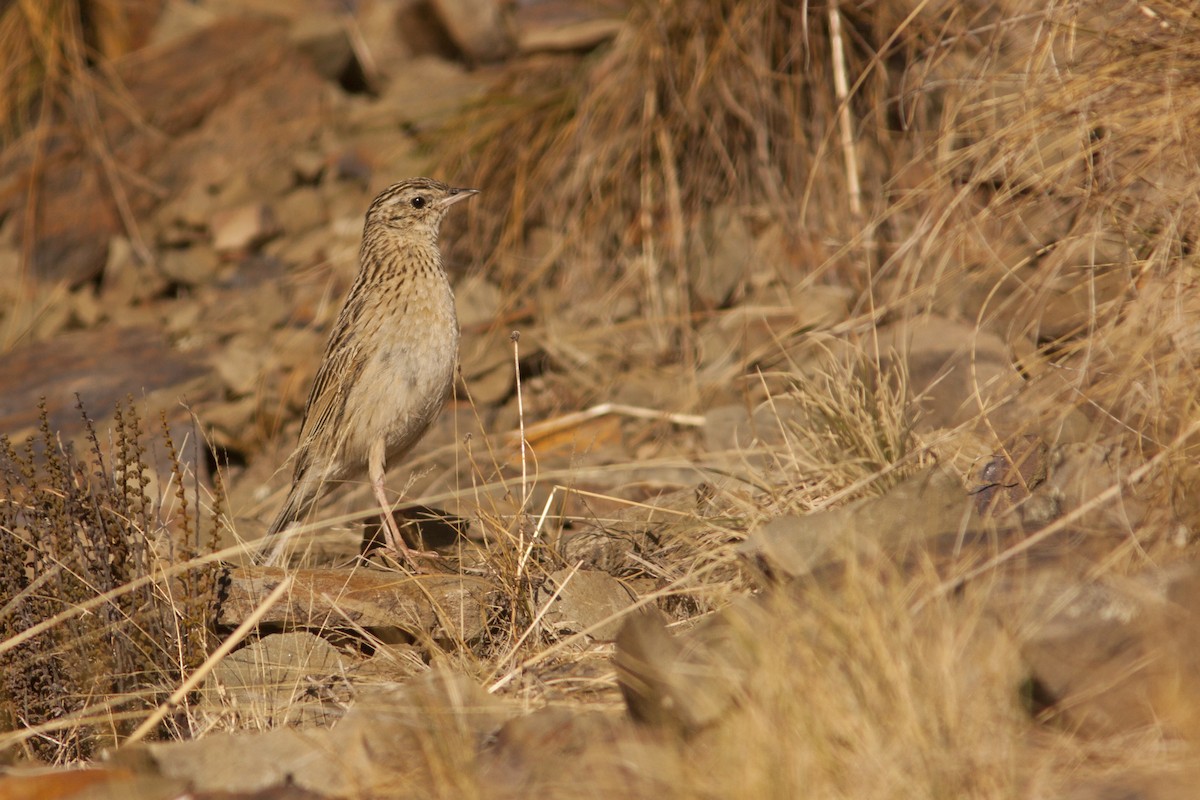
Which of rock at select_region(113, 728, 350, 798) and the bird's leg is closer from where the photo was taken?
rock at select_region(113, 728, 350, 798)

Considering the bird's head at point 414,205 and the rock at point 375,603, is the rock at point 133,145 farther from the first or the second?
the rock at point 375,603

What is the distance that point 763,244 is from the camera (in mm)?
8062

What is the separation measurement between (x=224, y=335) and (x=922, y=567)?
6419mm

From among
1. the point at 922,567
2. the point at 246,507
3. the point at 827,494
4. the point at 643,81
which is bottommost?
the point at 246,507

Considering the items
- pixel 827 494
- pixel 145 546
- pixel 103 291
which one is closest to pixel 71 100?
pixel 103 291

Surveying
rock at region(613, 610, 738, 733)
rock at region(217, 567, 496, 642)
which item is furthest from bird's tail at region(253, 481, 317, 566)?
rock at region(613, 610, 738, 733)

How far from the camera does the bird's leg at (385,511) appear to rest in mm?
5332

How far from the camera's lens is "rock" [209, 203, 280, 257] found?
9594mm

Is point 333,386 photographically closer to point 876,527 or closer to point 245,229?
point 876,527

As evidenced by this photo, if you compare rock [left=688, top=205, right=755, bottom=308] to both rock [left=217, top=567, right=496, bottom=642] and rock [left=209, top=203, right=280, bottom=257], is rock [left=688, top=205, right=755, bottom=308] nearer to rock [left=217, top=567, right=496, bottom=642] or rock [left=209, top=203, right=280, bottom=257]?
rock [left=209, top=203, right=280, bottom=257]

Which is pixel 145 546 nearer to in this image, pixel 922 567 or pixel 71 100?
pixel 922 567

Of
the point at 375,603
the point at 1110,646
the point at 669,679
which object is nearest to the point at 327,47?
the point at 375,603

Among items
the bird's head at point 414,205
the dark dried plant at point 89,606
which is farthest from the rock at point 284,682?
the bird's head at point 414,205

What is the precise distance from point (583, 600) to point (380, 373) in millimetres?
1742
